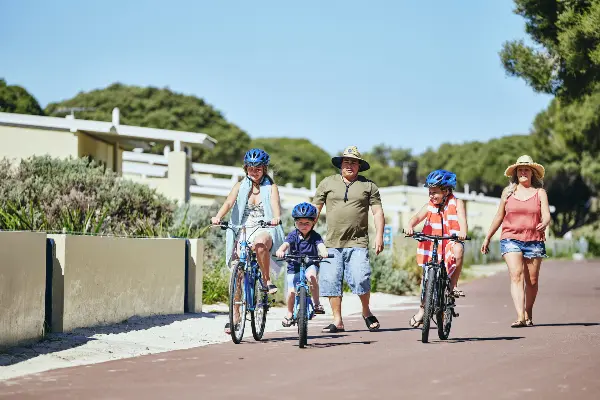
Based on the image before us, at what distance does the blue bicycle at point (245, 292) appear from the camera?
1138 cm

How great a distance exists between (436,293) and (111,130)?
69.8 ft

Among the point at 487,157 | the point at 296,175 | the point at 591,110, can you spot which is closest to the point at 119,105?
the point at 296,175

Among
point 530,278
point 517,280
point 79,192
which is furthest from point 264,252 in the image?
point 79,192

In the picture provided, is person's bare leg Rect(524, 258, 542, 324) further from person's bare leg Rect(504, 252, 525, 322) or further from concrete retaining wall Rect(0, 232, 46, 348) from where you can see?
concrete retaining wall Rect(0, 232, 46, 348)

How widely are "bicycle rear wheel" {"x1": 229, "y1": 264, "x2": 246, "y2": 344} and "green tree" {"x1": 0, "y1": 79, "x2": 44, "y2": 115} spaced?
189 ft

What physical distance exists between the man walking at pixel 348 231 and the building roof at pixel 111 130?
18.5 metres

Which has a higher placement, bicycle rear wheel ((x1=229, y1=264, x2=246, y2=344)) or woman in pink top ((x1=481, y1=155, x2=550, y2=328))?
woman in pink top ((x1=481, y1=155, x2=550, y2=328))

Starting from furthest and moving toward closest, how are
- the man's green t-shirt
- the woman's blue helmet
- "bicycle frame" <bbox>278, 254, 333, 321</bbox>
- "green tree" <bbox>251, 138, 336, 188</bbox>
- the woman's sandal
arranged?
"green tree" <bbox>251, 138, 336, 188</bbox>
the woman's sandal
the man's green t-shirt
the woman's blue helmet
"bicycle frame" <bbox>278, 254, 333, 321</bbox>

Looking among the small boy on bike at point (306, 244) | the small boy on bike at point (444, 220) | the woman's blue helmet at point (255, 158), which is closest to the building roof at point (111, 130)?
the woman's blue helmet at point (255, 158)

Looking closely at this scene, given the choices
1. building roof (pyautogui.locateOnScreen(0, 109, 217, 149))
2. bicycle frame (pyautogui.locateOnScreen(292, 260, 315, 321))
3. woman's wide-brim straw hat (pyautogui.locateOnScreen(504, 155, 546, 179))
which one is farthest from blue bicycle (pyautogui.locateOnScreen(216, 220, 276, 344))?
building roof (pyautogui.locateOnScreen(0, 109, 217, 149))

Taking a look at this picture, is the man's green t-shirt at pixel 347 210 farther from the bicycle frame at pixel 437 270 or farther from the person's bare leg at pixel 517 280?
the person's bare leg at pixel 517 280

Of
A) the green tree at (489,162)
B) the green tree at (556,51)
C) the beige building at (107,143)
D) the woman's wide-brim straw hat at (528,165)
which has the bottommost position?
the woman's wide-brim straw hat at (528,165)

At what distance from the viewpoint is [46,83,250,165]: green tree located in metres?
83.7

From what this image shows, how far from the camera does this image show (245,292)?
452 inches
